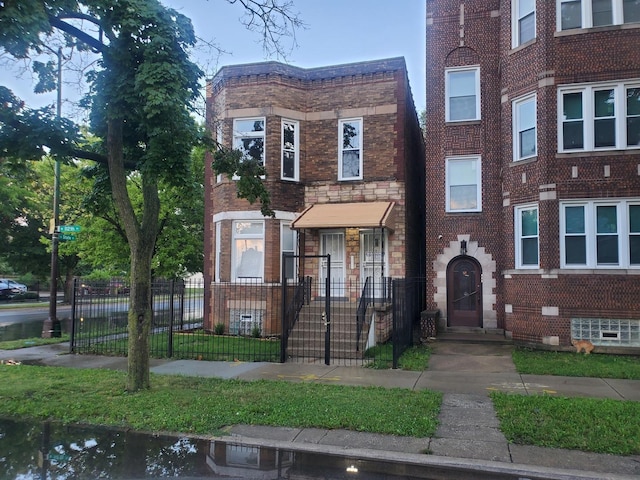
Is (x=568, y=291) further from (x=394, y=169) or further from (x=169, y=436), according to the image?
(x=169, y=436)

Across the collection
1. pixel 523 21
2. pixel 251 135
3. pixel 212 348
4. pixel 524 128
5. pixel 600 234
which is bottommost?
pixel 212 348

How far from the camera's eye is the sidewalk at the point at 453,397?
5148mm

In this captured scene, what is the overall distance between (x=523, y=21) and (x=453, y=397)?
1128cm

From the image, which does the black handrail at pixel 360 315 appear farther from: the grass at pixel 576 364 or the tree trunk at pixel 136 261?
the tree trunk at pixel 136 261

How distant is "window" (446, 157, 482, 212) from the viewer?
14930mm

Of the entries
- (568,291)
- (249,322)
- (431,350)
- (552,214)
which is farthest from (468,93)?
(249,322)

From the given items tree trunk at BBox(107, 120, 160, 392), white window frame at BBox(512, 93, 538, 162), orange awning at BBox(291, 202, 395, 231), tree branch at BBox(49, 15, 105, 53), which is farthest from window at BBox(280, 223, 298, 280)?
tree branch at BBox(49, 15, 105, 53)

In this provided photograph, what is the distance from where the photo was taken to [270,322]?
14891 millimetres

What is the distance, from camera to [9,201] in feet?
111

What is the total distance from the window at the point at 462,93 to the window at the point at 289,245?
6.09m

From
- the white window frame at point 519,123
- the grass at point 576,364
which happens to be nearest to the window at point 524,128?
the white window frame at point 519,123

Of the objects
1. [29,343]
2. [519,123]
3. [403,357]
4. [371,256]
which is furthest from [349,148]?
[29,343]

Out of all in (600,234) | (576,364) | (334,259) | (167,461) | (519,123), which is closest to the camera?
(167,461)

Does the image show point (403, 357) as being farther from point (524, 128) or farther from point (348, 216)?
point (524, 128)
